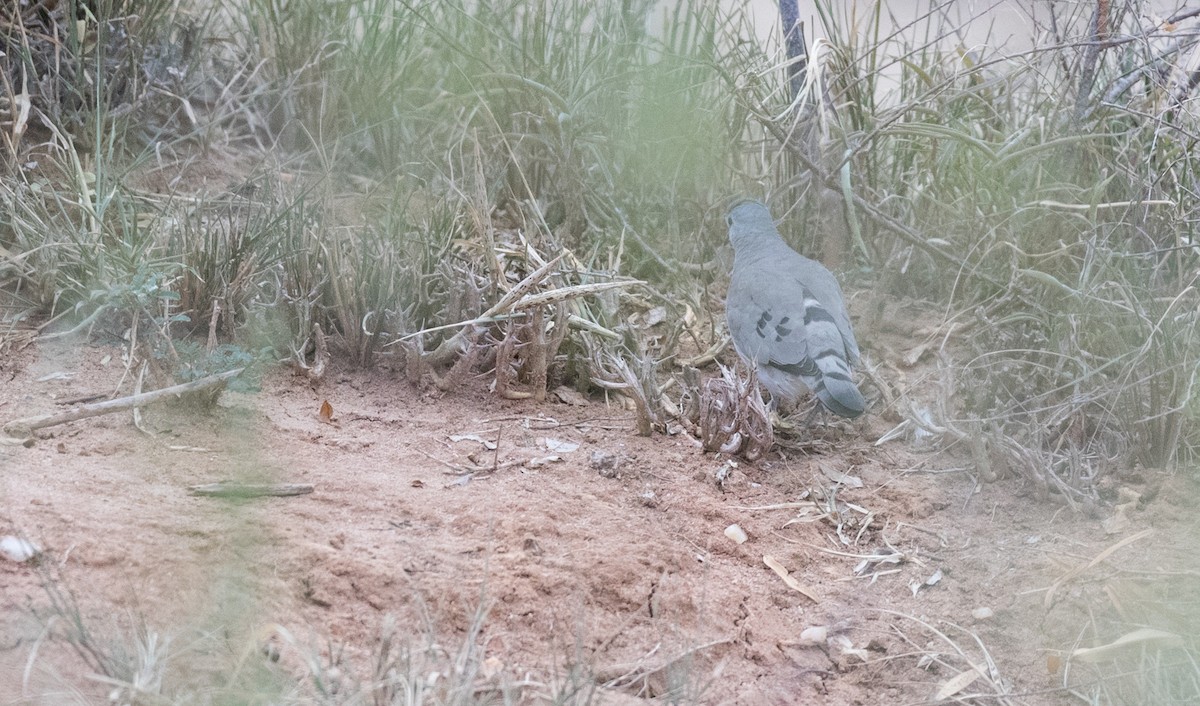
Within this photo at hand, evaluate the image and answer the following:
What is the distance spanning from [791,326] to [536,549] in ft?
5.00

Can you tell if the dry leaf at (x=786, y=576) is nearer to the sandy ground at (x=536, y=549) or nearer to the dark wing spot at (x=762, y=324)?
the sandy ground at (x=536, y=549)

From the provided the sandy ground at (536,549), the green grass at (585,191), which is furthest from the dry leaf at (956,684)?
the green grass at (585,191)

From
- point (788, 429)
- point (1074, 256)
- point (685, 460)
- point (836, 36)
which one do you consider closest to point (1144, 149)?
point (1074, 256)

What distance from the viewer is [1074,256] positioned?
4.04m

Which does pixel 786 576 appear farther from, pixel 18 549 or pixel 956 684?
pixel 18 549

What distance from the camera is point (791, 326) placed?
385 cm

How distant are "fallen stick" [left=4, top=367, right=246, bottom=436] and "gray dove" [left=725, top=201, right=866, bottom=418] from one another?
64.2 inches

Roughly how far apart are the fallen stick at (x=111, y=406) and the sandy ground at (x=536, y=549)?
6 cm

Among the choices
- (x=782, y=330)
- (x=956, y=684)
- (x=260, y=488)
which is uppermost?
(x=782, y=330)

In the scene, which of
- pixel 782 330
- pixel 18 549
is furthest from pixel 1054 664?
pixel 18 549

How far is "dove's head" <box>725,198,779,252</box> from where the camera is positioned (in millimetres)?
4332

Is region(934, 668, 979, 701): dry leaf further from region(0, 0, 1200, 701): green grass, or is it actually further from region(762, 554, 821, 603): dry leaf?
region(0, 0, 1200, 701): green grass

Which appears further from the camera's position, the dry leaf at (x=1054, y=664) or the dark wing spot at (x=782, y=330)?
the dark wing spot at (x=782, y=330)

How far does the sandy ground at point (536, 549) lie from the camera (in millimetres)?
2234
